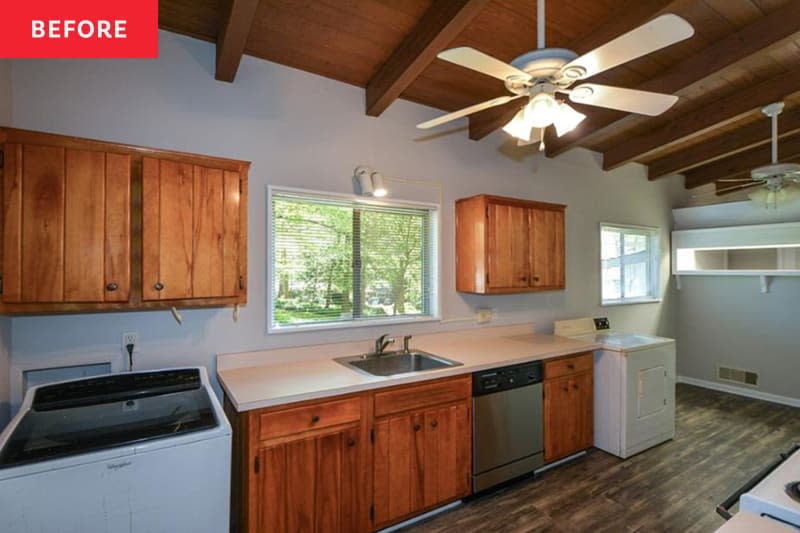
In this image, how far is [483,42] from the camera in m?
2.40

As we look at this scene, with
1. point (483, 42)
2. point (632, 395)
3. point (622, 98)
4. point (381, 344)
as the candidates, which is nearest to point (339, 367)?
point (381, 344)

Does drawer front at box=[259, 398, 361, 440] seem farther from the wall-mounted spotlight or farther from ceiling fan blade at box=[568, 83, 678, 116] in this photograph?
ceiling fan blade at box=[568, 83, 678, 116]

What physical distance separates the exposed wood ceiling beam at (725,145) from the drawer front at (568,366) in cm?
281

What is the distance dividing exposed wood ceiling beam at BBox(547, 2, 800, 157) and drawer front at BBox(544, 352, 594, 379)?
6.64 ft

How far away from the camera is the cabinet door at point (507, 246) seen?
3043 mm

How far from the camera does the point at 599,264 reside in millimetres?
4309

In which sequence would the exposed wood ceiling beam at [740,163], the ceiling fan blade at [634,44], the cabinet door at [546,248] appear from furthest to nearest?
the exposed wood ceiling beam at [740,163]
the cabinet door at [546,248]
the ceiling fan blade at [634,44]

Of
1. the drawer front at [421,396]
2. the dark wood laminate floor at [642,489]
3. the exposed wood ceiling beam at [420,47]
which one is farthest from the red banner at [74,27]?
the dark wood laminate floor at [642,489]

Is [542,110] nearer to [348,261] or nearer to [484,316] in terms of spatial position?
[348,261]

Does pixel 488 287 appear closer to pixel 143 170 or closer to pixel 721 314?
pixel 143 170

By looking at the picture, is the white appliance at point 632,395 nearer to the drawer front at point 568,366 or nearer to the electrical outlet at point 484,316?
the drawer front at point 568,366

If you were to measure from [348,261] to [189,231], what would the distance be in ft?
3.70

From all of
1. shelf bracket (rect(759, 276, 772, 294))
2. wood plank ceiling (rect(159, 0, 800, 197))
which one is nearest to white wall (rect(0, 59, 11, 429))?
wood plank ceiling (rect(159, 0, 800, 197))

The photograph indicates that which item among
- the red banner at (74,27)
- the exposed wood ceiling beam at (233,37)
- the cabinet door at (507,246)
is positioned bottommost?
the cabinet door at (507,246)
